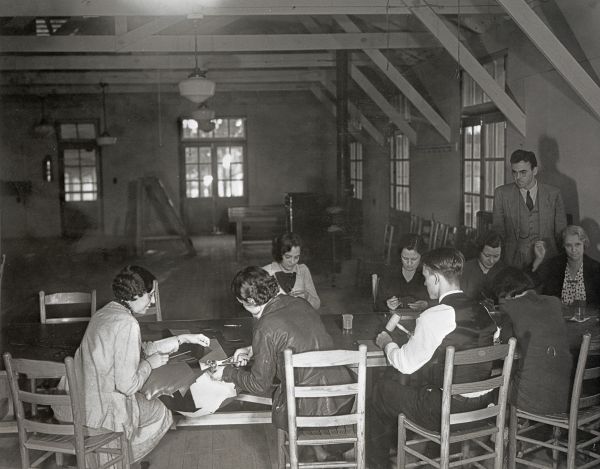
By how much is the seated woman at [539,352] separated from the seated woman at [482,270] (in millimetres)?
1329

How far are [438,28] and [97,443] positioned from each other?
5.38 metres

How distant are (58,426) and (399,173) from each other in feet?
30.9

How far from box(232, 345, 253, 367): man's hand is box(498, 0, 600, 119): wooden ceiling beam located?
338 centimetres

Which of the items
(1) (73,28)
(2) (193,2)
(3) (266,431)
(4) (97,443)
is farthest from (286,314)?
(1) (73,28)

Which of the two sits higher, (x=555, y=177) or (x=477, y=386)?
(x=555, y=177)

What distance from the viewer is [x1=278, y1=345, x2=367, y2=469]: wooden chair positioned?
9.43ft

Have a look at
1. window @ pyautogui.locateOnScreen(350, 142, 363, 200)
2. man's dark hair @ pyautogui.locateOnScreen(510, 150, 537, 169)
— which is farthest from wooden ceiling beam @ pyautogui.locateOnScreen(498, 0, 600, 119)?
window @ pyautogui.locateOnScreen(350, 142, 363, 200)

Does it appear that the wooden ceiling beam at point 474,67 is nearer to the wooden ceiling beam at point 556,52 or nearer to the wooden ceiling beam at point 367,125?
the wooden ceiling beam at point 556,52

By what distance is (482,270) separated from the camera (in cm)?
496

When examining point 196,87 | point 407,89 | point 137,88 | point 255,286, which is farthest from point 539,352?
point 137,88

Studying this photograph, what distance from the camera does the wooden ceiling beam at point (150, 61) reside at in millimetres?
10672

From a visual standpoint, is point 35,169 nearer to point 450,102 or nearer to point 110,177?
point 110,177

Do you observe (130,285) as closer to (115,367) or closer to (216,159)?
(115,367)

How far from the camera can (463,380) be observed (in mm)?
3131
